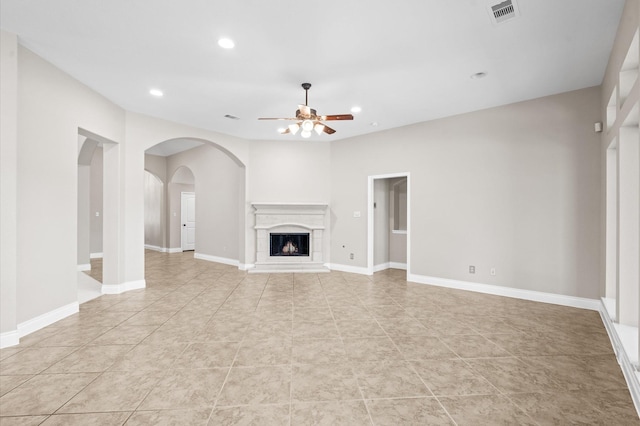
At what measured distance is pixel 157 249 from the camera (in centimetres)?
1036

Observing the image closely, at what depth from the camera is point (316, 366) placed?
2576 millimetres

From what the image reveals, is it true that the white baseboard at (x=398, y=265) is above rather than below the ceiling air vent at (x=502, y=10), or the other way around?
below

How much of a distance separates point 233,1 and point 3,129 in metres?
2.53

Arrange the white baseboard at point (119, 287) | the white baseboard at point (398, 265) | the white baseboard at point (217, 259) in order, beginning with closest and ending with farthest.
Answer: the white baseboard at point (119, 287), the white baseboard at point (398, 265), the white baseboard at point (217, 259)

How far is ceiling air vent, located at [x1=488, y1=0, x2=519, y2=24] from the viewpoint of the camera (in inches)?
98.7

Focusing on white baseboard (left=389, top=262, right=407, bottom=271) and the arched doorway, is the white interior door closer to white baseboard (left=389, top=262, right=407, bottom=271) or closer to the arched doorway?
the arched doorway

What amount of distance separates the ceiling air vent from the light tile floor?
10.0 ft

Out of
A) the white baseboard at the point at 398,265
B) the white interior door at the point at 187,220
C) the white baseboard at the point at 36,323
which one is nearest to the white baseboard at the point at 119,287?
the white baseboard at the point at 36,323

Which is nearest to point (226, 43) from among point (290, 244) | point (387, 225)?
point (290, 244)

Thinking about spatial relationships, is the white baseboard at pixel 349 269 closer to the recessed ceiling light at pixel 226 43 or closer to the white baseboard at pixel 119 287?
the white baseboard at pixel 119 287

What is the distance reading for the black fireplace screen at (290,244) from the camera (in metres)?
7.12

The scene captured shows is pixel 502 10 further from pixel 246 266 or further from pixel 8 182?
pixel 246 266

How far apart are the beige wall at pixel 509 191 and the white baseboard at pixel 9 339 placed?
5.60 m

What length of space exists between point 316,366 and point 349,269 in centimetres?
428
